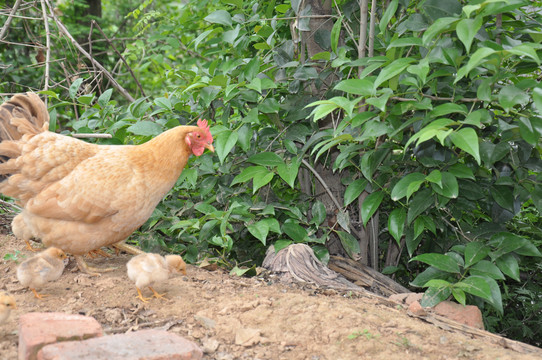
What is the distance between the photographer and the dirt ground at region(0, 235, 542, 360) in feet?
9.01

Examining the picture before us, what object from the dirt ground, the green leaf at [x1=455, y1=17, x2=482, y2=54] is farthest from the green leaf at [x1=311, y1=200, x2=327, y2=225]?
the green leaf at [x1=455, y1=17, x2=482, y2=54]

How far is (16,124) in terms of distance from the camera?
13.2 ft

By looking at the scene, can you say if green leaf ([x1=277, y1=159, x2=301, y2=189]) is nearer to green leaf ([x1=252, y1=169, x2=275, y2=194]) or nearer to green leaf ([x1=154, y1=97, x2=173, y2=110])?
green leaf ([x1=252, y1=169, x2=275, y2=194])

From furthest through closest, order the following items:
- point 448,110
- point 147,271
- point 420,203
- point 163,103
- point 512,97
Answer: point 163,103, point 420,203, point 147,271, point 448,110, point 512,97

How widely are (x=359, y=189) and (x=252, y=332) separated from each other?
57.5 inches

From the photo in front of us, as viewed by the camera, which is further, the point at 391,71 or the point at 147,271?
the point at 147,271

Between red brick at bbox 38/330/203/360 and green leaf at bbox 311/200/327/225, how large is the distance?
1.79 metres

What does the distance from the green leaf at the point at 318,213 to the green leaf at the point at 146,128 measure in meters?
1.45

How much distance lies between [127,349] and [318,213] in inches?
83.3

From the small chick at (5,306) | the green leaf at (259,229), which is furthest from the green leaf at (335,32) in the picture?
the small chick at (5,306)

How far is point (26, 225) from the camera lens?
13.2ft

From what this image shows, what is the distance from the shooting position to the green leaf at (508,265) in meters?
3.32

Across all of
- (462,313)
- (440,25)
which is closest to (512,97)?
(440,25)

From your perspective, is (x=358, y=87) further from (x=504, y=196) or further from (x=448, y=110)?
(x=504, y=196)
